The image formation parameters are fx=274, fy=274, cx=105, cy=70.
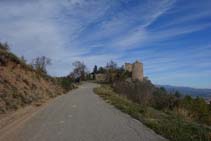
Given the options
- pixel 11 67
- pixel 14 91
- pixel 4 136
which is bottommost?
pixel 4 136

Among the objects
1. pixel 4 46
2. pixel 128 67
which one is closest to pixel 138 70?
pixel 128 67

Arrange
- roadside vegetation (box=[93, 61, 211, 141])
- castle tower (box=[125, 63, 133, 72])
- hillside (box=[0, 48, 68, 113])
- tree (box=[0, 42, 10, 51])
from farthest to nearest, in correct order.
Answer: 1. castle tower (box=[125, 63, 133, 72])
2. tree (box=[0, 42, 10, 51])
3. hillside (box=[0, 48, 68, 113])
4. roadside vegetation (box=[93, 61, 211, 141])

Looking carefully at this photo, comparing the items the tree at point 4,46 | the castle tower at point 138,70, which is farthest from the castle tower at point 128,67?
the tree at point 4,46

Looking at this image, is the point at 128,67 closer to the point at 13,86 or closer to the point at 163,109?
the point at 163,109

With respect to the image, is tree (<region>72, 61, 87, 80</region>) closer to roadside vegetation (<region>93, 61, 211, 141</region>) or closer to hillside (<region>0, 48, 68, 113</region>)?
roadside vegetation (<region>93, 61, 211, 141</region>)

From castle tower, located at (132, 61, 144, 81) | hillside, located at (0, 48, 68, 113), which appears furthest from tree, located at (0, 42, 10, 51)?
castle tower, located at (132, 61, 144, 81)

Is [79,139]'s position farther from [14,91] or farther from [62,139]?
[14,91]

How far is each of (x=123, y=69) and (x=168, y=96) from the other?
58300mm

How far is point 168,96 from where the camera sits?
98.4ft

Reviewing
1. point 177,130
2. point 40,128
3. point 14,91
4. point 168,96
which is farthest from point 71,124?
point 168,96

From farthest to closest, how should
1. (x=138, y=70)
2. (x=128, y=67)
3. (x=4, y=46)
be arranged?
(x=128, y=67)
(x=138, y=70)
(x=4, y=46)

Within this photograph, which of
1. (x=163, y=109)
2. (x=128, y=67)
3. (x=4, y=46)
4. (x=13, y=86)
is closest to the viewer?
(x=13, y=86)

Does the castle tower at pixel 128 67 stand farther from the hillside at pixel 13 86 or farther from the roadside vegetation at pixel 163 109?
the hillside at pixel 13 86

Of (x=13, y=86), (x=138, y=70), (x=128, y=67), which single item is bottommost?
(x=13, y=86)
